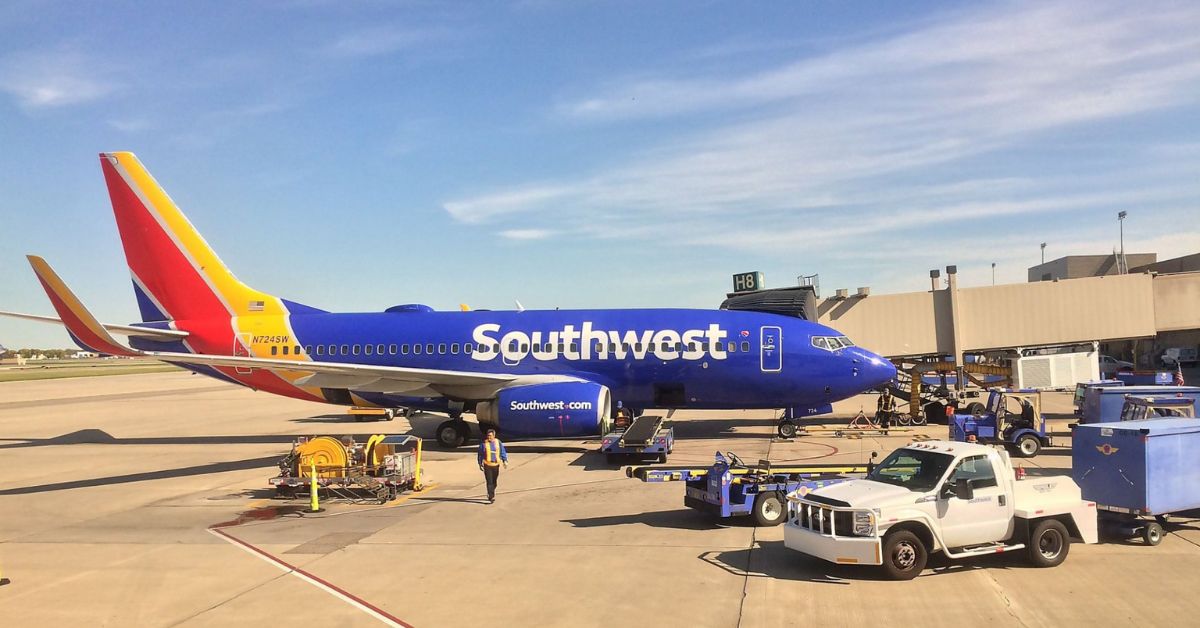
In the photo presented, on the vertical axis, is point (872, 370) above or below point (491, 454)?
above

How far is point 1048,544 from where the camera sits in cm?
1167

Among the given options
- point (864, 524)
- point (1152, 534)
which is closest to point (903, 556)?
point (864, 524)

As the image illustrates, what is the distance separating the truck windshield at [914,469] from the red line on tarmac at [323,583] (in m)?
7.17

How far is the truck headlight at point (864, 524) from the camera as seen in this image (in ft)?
35.5

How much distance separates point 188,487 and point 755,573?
51.1 ft

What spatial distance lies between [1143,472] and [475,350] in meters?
20.0

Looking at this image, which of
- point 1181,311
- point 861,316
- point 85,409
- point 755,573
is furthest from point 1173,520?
point 85,409

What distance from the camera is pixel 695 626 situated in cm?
947

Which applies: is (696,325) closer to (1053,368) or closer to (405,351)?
(405,351)

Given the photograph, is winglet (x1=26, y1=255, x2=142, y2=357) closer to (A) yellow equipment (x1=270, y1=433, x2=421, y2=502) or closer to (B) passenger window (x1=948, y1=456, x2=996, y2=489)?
(A) yellow equipment (x1=270, y1=433, x2=421, y2=502)

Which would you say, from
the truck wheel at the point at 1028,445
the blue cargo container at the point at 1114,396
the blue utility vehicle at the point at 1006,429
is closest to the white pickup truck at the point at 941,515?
the blue cargo container at the point at 1114,396

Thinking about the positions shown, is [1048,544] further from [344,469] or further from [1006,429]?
[344,469]

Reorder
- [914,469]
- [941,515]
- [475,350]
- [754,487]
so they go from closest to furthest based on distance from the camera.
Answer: [941,515]
[914,469]
[754,487]
[475,350]

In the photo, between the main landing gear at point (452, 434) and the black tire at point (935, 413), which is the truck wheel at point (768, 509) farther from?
the black tire at point (935, 413)
